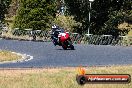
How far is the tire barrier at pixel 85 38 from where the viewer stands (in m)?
43.3

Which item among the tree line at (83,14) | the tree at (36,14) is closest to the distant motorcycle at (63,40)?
the tree line at (83,14)

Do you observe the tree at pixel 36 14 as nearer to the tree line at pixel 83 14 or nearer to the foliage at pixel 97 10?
the tree line at pixel 83 14

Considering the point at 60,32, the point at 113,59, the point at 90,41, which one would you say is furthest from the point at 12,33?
the point at 113,59

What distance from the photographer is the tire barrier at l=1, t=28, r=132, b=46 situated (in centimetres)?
4334

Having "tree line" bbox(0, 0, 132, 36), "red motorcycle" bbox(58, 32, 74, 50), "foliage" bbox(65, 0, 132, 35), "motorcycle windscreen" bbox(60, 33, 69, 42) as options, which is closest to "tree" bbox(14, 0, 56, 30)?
"tree line" bbox(0, 0, 132, 36)

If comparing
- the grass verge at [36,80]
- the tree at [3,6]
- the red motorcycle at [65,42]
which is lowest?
the tree at [3,6]

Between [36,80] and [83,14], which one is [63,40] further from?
[36,80]

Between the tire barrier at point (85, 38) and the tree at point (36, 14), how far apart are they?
1183 mm

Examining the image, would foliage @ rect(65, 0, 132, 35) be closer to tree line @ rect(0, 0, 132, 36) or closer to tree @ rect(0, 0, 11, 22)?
tree line @ rect(0, 0, 132, 36)

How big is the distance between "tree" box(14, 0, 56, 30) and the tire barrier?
3.88 feet

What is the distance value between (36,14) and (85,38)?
969 centimetres

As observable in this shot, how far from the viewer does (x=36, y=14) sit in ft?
177

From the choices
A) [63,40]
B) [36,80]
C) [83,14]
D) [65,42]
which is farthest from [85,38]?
[36,80]

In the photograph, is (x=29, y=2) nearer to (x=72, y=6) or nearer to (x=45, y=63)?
(x=72, y=6)
